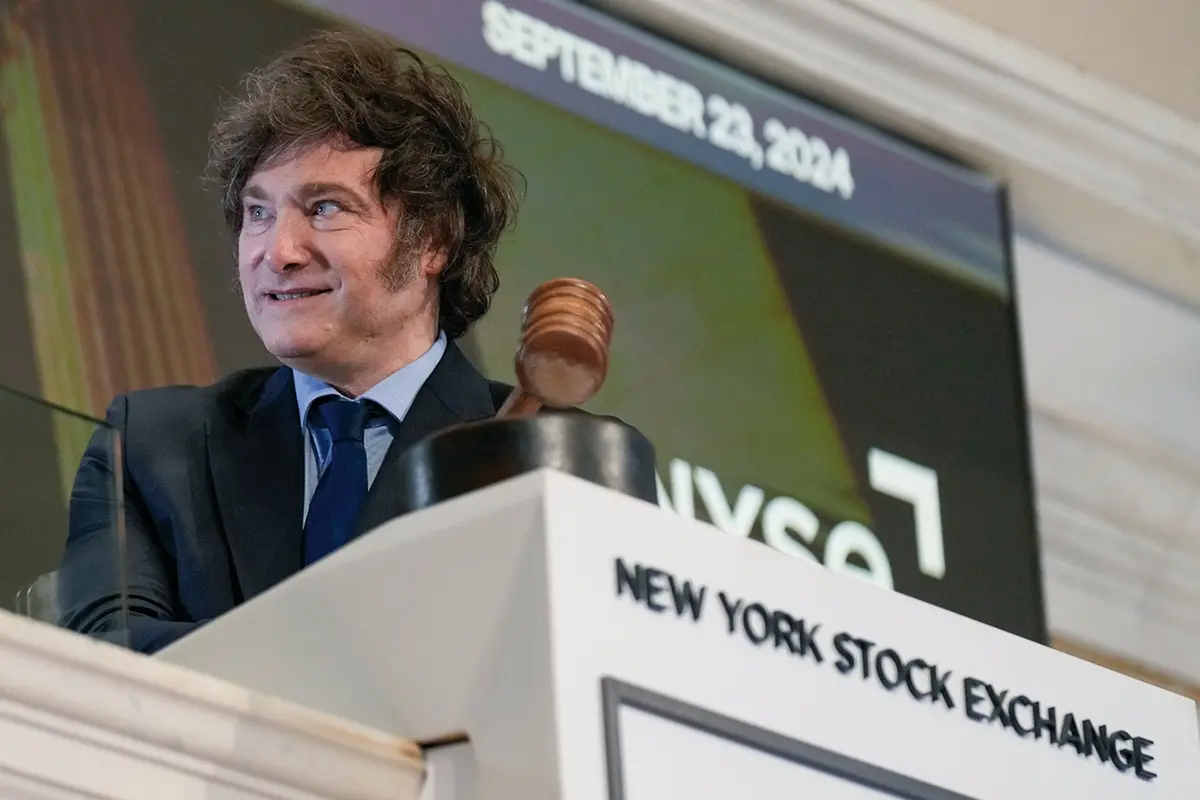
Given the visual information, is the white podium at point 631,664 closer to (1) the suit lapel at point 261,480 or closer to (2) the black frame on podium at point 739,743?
(2) the black frame on podium at point 739,743

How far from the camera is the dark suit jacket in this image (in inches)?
73.9

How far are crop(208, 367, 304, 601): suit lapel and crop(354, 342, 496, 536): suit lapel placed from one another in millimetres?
73

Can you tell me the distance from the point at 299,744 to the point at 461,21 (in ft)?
7.63

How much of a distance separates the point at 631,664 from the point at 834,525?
2.42m

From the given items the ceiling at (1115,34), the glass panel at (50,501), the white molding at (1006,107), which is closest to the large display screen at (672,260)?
the white molding at (1006,107)

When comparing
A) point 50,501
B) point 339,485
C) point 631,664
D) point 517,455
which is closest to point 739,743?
point 631,664

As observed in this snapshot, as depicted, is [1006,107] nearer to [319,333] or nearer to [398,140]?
[398,140]

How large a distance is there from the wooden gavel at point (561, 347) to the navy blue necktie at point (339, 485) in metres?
0.33

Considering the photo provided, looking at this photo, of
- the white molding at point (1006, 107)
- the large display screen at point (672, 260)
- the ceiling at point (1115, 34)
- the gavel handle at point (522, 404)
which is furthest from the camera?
the ceiling at point (1115, 34)

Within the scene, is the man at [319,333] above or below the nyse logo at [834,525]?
below

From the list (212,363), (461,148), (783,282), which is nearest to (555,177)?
(783,282)

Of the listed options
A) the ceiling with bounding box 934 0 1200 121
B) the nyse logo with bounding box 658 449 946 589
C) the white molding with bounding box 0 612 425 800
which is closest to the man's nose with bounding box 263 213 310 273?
the white molding with bounding box 0 612 425 800

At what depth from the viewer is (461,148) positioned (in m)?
2.17

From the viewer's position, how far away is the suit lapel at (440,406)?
1914 mm
